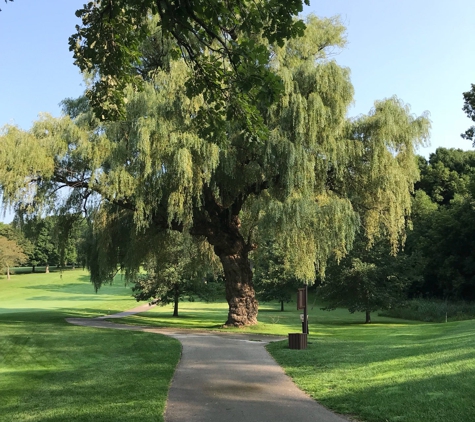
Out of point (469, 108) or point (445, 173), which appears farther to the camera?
point (445, 173)

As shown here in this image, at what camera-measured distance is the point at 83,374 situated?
9250mm

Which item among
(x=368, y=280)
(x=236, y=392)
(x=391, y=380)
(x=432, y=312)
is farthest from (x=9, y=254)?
(x=391, y=380)

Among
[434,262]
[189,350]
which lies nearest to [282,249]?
[189,350]

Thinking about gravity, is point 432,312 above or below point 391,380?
below

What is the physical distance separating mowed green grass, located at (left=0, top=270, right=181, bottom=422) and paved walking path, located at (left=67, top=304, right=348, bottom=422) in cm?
32

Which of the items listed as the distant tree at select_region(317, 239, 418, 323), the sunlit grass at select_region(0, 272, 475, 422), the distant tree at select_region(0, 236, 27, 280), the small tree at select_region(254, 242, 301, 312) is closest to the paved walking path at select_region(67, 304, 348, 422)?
the sunlit grass at select_region(0, 272, 475, 422)

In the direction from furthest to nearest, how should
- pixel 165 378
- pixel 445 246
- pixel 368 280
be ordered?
pixel 445 246 < pixel 368 280 < pixel 165 378

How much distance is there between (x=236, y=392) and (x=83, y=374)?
145 inches

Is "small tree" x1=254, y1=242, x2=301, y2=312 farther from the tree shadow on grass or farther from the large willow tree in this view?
the tree shadow on grass

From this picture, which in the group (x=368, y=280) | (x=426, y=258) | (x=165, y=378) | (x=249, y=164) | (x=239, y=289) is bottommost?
(x=165, y=378)

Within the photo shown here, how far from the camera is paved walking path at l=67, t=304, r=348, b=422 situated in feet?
19.7

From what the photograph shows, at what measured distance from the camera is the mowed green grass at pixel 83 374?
632 centimetres

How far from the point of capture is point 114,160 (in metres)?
15.2

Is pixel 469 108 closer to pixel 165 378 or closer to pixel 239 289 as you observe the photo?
pixel 239 289
